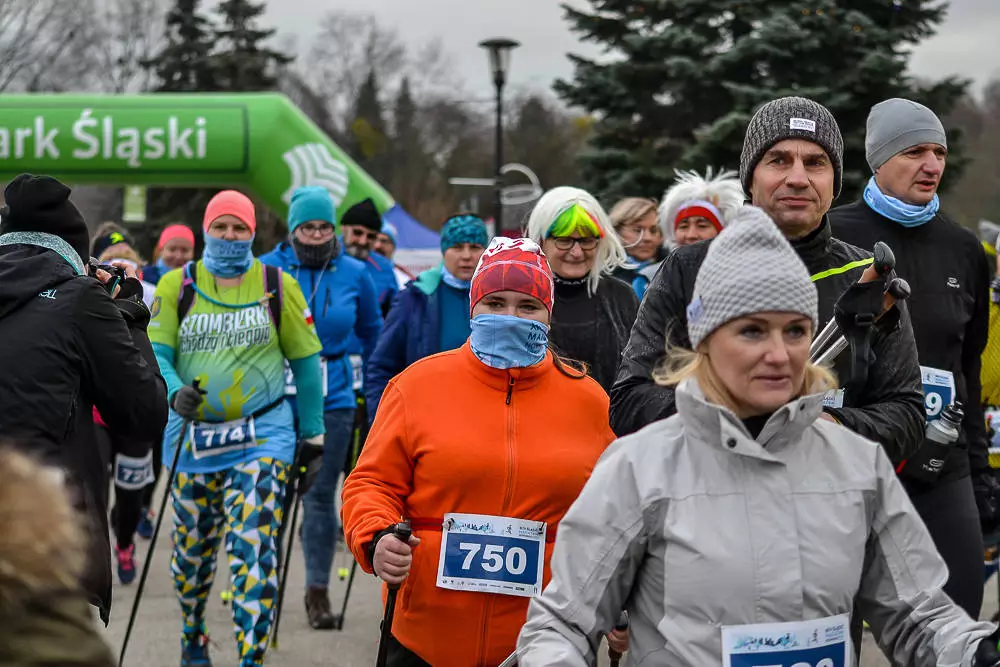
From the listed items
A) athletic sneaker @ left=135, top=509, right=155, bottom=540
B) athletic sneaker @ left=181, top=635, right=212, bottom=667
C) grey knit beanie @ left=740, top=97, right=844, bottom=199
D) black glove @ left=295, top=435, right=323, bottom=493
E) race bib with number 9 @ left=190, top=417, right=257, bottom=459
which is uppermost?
grey knit beanie @ left=740, top=97, right=844, bottom=199

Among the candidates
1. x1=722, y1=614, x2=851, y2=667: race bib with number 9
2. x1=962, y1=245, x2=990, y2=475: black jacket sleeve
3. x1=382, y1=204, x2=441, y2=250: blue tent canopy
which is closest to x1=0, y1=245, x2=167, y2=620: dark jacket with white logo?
x1=722, y1=614, x2=851, y2=667: race bib with number 9

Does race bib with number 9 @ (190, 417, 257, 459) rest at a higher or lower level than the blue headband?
lower

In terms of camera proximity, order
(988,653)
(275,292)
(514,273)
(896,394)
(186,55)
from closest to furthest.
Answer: (988,653), (896,394), (514,273), (275,292), (186,55)

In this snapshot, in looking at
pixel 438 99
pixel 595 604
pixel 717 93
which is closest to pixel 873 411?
pixel 595 604

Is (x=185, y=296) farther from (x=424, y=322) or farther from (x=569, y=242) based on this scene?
(x=569, y=242)

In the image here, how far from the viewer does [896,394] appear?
12.3ft

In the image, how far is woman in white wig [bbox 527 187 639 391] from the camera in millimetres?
5766

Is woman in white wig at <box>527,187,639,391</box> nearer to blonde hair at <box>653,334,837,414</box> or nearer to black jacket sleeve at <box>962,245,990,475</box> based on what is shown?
black jacket sleeve at <box>962,245,990,475</box>

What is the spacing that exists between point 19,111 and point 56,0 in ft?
64.9

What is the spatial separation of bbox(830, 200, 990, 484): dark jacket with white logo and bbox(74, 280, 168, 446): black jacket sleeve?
91.3 inches

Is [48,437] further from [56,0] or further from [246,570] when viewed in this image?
[56,0]

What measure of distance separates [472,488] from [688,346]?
0.73 meters

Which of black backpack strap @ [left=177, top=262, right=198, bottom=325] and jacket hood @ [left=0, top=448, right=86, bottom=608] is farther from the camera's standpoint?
black backpack strap @ [left=177, top=262, right=198, bottom=325]

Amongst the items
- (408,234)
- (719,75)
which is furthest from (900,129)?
(408,234)
